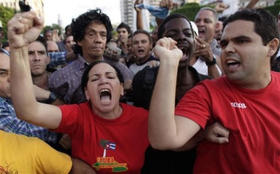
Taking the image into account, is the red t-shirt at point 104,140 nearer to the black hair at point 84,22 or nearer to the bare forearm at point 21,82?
the bare forearm at point 21,82

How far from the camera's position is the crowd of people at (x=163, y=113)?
4.97 ft

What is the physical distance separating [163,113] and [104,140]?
2.56 feet

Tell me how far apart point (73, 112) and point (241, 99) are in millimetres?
1073

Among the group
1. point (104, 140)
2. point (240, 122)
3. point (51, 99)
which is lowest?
point (104, 140)

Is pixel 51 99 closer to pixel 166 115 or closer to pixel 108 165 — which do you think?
pixel 108 165

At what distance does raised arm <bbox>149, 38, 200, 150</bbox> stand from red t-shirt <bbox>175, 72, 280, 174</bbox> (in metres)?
0.10

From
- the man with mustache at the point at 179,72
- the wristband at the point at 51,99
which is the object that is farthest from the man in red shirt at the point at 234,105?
the wristband at the point at 51,99

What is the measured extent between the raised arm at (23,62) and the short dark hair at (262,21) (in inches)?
42.7

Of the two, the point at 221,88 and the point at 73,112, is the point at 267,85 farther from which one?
the point at 73,112

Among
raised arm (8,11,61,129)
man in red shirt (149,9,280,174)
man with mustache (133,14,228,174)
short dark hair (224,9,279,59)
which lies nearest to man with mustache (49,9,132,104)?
man with mustache (133,14,228,174)

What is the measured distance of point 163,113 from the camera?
1401 millimetres

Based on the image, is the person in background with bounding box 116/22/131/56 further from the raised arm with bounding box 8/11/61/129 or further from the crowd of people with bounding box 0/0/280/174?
the raised arm with bounding box 8/11/61/129

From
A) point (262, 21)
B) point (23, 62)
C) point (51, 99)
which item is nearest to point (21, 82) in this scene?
point (23, 62)

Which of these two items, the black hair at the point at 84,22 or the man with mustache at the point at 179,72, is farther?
the black hair at the point at 84,22
